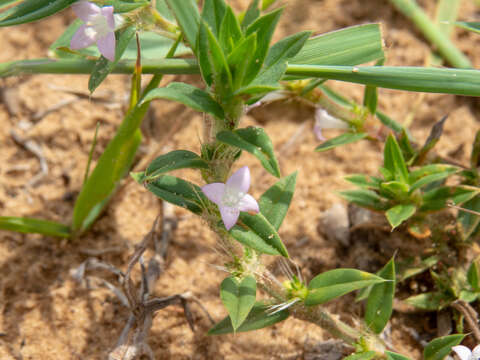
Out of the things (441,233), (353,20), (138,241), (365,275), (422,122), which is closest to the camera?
(365,275)

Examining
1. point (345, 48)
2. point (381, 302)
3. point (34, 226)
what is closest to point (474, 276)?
point (381, 302)

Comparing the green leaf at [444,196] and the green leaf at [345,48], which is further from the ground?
the green leaf at [345,48]

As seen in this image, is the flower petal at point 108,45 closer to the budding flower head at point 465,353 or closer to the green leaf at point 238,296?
the green leaf at point 238,296

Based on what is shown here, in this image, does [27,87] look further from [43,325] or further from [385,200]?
[385,200]

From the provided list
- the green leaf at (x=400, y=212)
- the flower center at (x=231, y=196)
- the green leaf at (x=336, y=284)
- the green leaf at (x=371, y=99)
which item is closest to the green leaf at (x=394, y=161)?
the green leaf at (x=400, y=212)

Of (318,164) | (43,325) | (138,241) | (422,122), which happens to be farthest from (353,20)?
(43,325)

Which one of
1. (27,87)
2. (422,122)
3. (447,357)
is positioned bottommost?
(447,357)
